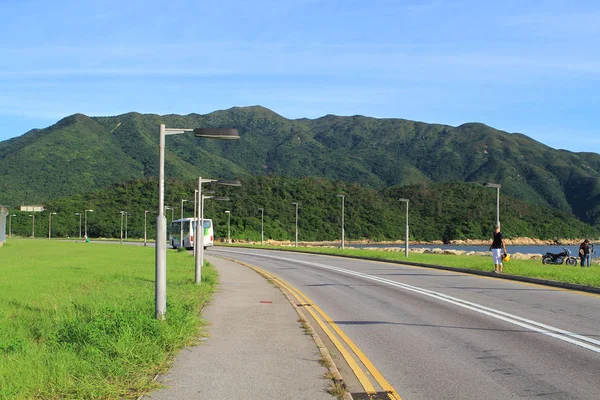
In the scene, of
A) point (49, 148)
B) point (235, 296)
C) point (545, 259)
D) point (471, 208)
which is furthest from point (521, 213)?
point (235, 296)

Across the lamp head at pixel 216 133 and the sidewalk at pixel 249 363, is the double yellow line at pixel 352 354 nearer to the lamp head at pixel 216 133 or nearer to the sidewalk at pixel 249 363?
the sidewalk at pixel 249 363

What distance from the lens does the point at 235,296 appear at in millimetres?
18156

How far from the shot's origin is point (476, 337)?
437 inches

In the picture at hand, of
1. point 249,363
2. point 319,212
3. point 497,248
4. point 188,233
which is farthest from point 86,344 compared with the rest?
point 319,212

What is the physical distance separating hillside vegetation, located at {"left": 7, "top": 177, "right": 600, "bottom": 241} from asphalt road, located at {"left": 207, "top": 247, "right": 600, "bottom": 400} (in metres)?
100

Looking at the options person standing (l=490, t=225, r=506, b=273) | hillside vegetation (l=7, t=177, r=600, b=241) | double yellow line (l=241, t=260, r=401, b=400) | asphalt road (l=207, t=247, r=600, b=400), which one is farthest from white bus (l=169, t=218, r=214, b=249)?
double yellow line (l=241, t=260, r=401, b=400)

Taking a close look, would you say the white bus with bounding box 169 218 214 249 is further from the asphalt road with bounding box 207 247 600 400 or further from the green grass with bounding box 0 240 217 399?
the green grass with bounding box 0 240 217 399

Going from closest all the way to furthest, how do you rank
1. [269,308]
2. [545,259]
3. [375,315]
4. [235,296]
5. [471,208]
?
1. [375,315]
2. [269,308]
3. [235,296]
4. [545,259]
5. [471,208]

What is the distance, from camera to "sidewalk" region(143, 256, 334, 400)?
7082 mm

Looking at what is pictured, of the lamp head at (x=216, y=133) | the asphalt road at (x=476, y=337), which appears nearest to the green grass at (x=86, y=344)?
the asphalt road at (x=476, y=337)

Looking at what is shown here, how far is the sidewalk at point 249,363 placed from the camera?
708 cm

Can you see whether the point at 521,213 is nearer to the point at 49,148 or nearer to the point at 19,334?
the point at 49,148

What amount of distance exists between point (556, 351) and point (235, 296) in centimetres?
1031

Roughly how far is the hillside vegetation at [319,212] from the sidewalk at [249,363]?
344 ft
